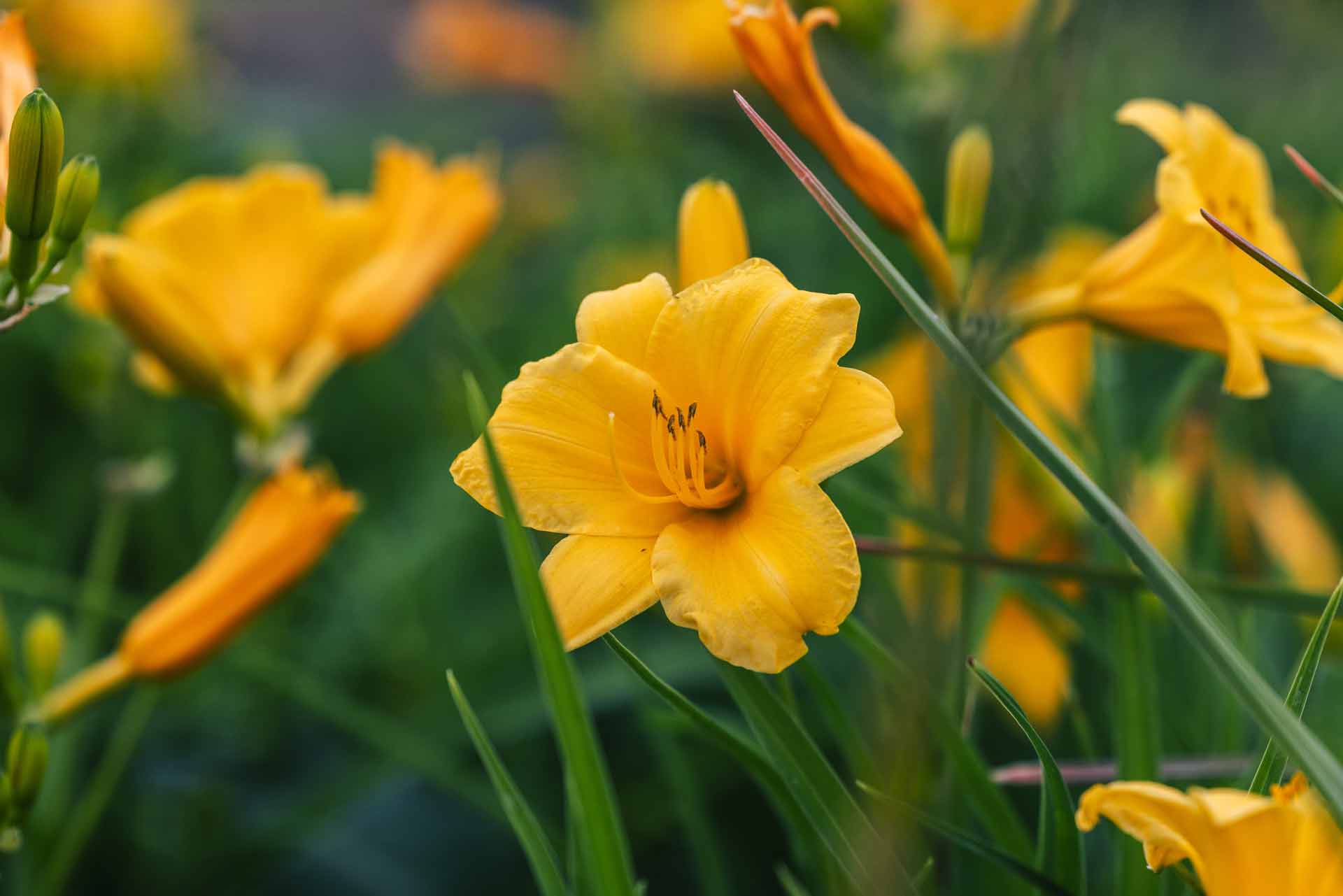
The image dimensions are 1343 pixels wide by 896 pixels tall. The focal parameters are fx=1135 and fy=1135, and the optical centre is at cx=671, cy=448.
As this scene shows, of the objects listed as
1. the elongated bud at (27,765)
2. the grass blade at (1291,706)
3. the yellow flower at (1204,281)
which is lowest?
the elongated bud at (27,765)

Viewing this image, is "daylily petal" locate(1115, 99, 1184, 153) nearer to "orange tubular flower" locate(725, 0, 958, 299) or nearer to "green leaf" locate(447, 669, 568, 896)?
"orange tubular flower" locate(725, 0, 958, 299)

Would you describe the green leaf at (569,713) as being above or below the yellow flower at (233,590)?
above

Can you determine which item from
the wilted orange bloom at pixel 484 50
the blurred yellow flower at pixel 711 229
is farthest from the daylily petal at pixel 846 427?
the wilted orange bloom at pixel 484 50

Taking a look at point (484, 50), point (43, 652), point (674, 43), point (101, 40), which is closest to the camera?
point (43, 652)

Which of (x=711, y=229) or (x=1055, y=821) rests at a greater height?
(x=711, y=229)

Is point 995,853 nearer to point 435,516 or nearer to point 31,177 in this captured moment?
point 31,177

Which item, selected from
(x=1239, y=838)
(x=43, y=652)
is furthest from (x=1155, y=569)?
(x=43, y=652)

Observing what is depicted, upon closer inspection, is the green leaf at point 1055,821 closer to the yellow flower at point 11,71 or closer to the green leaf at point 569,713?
the green leaf at point 569,713

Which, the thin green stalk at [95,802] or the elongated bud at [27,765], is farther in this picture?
the thin green stalk at [95,802]
